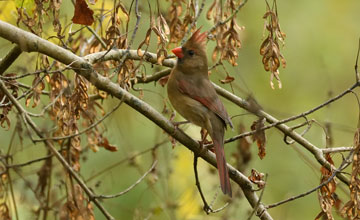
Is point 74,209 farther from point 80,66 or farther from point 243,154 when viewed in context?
point 243,154

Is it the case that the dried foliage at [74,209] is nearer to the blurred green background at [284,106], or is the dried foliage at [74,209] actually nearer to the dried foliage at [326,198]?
the dried foliage at [326,198]

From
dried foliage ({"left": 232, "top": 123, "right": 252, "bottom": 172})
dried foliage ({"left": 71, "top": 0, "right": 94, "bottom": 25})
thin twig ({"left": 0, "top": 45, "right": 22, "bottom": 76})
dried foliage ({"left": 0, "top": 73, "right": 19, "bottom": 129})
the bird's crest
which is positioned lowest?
dried foliage ({"left": 0, "top": 73, "right": 19, "bottom": 129})

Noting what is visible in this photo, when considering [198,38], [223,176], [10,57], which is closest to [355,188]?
[223,176]

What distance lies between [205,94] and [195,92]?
9 centimetres

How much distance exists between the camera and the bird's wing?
18.0ft

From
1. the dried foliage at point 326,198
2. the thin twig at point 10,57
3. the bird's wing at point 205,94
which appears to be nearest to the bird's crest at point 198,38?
the bird's wing at point 205,94

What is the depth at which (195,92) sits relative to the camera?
5633mm

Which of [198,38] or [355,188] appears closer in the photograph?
[355,188]

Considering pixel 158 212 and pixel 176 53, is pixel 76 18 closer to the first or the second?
pixel 176 53

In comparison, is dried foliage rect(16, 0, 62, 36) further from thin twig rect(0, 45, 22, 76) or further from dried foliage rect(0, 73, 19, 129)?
dried foliage rect(0, 73, 19, 129)

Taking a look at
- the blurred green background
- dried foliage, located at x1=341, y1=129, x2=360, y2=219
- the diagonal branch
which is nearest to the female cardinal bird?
the diagonal branch

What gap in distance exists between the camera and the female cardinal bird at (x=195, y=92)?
5.50 m

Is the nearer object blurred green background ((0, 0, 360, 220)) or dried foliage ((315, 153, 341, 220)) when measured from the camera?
dried foliage ((315, 153, 341, 220))

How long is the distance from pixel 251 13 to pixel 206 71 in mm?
4585
